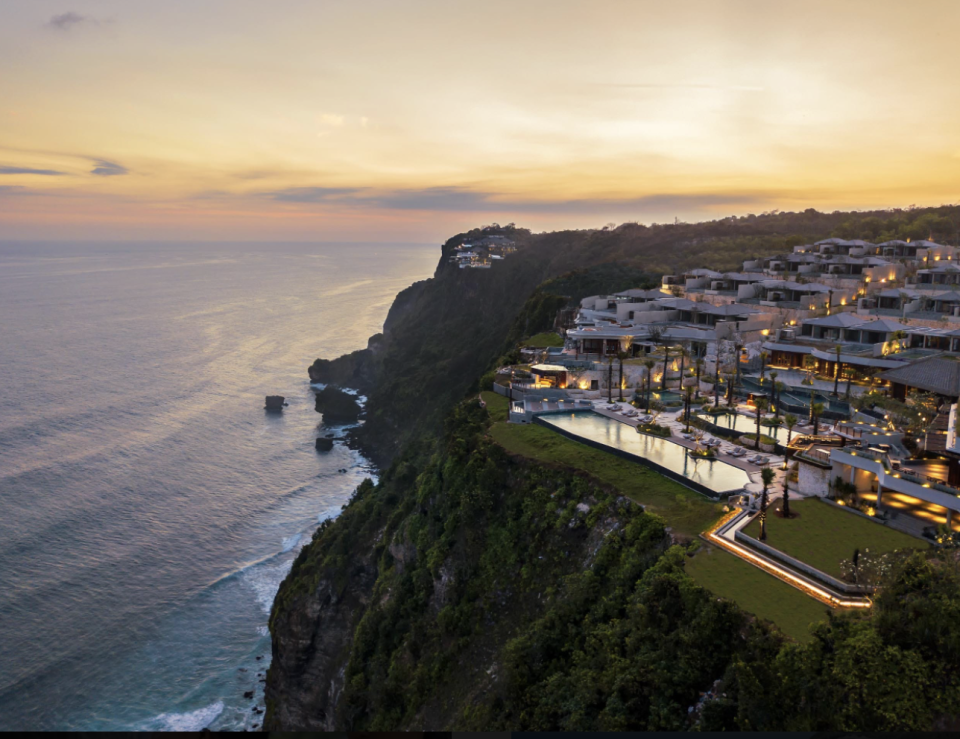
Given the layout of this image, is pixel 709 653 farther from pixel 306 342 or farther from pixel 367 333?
pixel 367 333

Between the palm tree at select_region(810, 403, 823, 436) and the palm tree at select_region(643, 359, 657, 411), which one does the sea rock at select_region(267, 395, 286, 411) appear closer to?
the palm tree at select_region(643, 359, 657, 411)

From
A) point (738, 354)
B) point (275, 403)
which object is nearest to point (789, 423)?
point (738, 354)

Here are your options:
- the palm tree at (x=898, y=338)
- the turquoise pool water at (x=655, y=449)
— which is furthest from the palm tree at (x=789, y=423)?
the palm tree at (x=898, y=338)

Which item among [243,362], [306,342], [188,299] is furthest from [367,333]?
[188,299]

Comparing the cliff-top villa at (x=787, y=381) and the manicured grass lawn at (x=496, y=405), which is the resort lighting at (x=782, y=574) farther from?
the manicured grass lawn at (x=496, y=405)

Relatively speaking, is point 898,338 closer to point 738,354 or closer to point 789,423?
point 738,354

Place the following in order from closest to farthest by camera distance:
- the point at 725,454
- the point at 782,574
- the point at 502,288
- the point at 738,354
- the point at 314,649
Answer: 1. the point at 782,574
2. the point at 725,454
3. the point at 314,649
4. the point at 738,354
5. the point at 502,288
